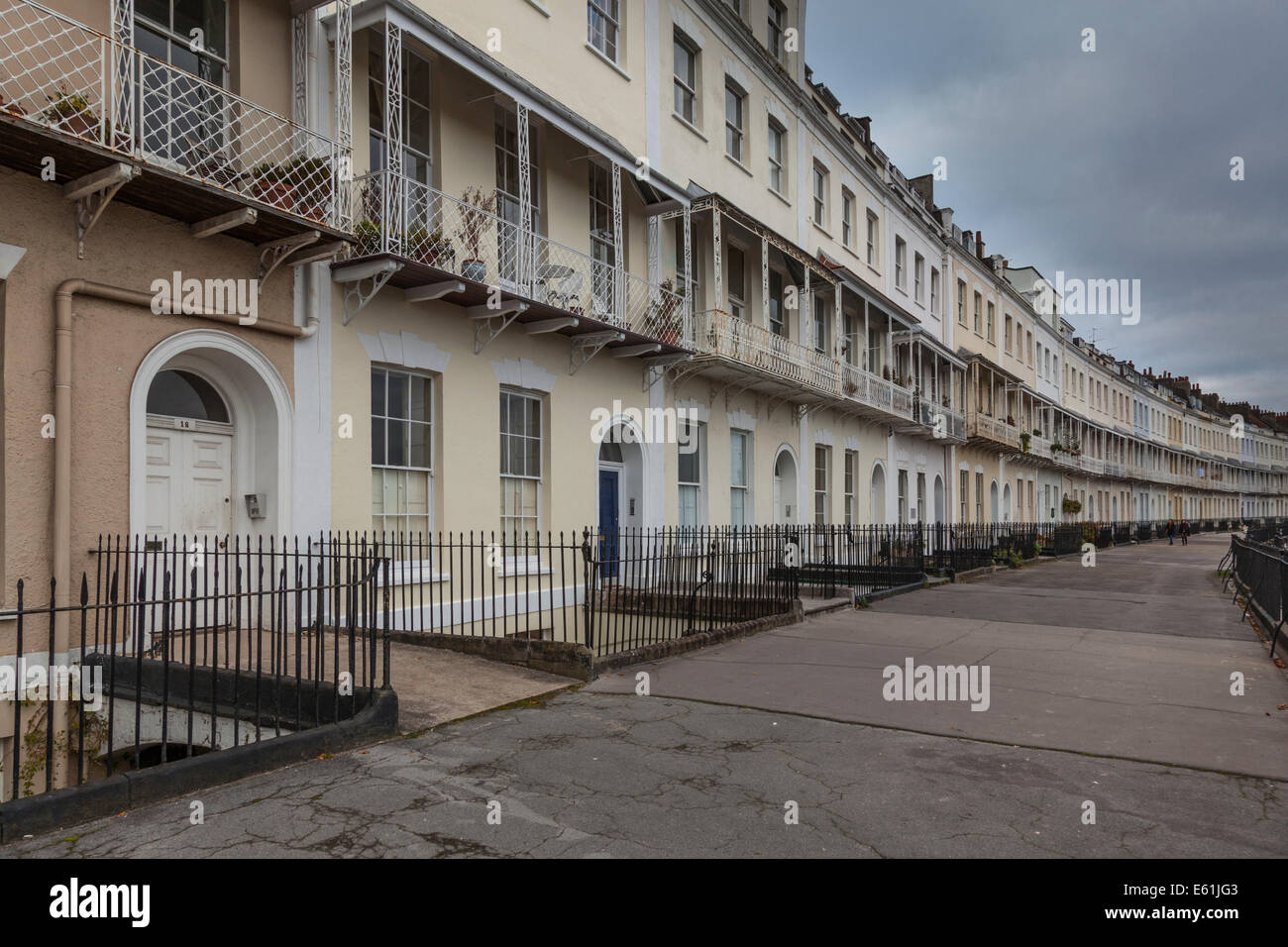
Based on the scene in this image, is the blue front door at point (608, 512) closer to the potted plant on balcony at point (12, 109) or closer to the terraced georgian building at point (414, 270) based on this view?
the terraced georgian building at point (414, 270)

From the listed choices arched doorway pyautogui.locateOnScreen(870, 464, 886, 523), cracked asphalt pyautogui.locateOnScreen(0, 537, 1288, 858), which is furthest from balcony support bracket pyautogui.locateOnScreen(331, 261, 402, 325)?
Answer: arched doorway pyautogui.locateOnScreen(870, 464, 886, 523)

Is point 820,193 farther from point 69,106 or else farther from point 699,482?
point 69,106

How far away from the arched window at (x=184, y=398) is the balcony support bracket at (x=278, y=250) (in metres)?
1.29

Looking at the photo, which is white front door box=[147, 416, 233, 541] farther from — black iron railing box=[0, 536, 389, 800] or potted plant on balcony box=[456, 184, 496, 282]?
potted plant on balcony box=[456, 184, 496, 282]

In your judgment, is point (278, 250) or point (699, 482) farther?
point (699, 482)

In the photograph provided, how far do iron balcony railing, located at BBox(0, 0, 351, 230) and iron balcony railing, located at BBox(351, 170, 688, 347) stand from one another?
584 mm

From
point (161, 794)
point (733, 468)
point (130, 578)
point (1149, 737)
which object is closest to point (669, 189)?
point (733, 468)

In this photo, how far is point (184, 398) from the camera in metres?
9.43

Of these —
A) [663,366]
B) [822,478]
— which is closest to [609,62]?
[663,366]

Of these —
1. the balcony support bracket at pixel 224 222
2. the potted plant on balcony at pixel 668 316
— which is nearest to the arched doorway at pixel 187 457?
the balcony support bracket at pixel 224 222

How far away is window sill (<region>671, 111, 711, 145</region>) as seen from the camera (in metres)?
16.7

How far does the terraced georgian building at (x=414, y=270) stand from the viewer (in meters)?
7.72

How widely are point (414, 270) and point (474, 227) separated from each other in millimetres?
1960

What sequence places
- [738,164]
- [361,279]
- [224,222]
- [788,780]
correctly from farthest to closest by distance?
1. [738,164]
2. [361,279]
3. [224,222]
4. [788,780]
